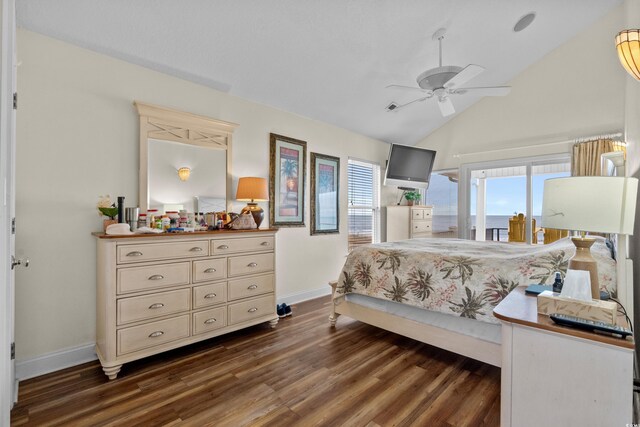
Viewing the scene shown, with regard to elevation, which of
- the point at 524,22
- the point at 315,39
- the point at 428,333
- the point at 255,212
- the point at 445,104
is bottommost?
the point at 428,333

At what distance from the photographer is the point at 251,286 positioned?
9.83ft

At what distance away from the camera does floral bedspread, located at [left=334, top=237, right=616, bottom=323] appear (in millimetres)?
2076

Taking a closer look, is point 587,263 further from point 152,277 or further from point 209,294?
point 152,277

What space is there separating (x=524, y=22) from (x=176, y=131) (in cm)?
409

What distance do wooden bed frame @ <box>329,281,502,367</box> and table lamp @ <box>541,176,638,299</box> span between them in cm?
126

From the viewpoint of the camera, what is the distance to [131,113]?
2693 mm

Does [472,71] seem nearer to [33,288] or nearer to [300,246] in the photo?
[300,246]

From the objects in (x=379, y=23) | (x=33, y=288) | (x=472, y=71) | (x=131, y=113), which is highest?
(x=379, y=23)

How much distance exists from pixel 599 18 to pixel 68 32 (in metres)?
5.97

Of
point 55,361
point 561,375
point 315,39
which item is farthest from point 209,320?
point 315,39

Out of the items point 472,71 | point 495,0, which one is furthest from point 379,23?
point 495,0

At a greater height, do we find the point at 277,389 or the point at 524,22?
the point at 524,22

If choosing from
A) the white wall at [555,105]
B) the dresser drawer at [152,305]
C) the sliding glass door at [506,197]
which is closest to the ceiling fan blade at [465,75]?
the white wall at [555,105]

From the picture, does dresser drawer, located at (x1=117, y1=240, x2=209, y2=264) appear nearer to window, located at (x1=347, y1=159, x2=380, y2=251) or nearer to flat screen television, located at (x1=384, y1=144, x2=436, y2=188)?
window, located at (x1=347, y1=159, x2=380, y2=251)
